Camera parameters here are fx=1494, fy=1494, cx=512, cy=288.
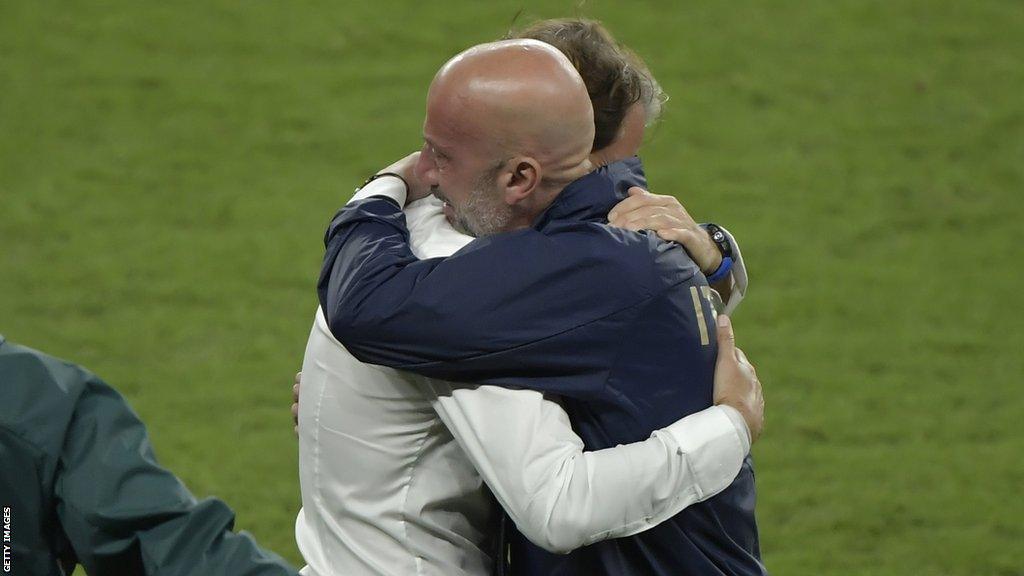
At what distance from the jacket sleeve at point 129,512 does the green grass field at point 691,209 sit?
2.10 m

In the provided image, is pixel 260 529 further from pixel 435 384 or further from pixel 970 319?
pixel 970 319

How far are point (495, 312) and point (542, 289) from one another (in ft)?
0.23

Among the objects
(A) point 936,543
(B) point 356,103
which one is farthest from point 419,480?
(B) point 356,103

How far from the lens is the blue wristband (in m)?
2.25

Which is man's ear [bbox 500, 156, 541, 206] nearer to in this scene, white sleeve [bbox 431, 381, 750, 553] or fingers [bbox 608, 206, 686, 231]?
fingers [bbox 608, 206, 686, 231]

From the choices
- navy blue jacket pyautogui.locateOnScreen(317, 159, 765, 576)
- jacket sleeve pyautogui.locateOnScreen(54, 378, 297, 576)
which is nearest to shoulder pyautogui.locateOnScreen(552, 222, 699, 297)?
navy blue jacket pyautogui.locateOnScreen(317, 159, 765, 576)

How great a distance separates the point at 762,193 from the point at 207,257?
7.36ft

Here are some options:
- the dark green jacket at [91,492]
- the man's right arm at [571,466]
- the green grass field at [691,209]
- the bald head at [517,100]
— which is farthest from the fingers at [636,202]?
the green grass field at [691,209]

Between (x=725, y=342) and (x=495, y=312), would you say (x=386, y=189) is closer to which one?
(x=495, y=312)

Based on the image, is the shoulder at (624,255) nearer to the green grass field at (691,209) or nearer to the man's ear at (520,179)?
the man's ear at (520,179)

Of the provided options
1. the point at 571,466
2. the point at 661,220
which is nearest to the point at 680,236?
the point at 661,220

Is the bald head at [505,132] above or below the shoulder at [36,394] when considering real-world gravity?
above

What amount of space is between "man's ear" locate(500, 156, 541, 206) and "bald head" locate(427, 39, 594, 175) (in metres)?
0.01

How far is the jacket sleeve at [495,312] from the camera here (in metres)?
1.83
